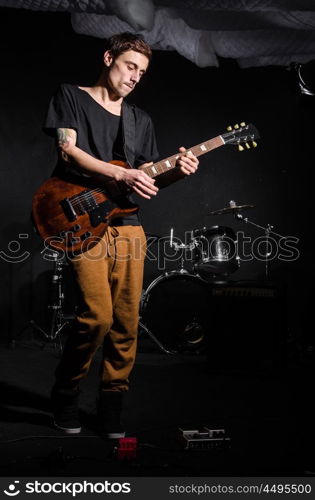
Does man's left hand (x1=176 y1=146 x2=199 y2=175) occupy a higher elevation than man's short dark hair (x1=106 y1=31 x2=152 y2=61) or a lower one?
lower

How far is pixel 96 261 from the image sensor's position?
8.86 ft

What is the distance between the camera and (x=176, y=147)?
620 centimetres

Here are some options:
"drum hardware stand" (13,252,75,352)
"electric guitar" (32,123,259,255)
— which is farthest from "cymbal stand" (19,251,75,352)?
"electric guitar" (32,123,259,255)

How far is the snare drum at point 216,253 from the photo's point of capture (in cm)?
539

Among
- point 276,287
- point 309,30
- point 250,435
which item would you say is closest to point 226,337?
point 276,287

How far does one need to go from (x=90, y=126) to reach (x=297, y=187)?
13.3ft

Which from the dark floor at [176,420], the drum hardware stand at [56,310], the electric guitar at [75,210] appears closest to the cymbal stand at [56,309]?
the drum hardware stand at [56,310]

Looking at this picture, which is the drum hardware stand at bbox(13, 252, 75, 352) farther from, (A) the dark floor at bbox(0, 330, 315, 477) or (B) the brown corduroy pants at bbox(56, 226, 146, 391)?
(B) the brown corduroy pants at bbox(56, 226, 146, 391)

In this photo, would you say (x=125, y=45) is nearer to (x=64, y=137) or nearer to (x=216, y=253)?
(x=64, y=137)

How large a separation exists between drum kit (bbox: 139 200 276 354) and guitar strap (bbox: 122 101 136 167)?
7.12 ft

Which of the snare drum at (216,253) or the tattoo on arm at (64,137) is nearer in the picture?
the tattoo on arm at (64,137)

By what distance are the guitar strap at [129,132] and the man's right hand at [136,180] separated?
0.51ft

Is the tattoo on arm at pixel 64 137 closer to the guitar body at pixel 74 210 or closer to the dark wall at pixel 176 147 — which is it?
the guitar body at pixel 74 210

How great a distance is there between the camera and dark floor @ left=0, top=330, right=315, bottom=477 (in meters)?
2.35
